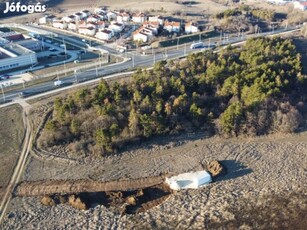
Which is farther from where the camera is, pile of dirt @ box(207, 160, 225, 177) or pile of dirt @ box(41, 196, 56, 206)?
pile of dirt @ box(207, 160, 225, 177)

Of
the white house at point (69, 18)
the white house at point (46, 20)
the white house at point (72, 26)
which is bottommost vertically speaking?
the white house at point (46, 20)

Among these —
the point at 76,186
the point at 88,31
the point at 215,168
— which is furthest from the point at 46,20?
the point at 215,168

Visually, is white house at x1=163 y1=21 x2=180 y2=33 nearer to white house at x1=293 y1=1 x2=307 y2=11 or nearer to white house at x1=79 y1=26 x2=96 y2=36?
white house at x1=79 y1=26 x2=96 y2=36

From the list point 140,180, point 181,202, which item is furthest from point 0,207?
point 181,202

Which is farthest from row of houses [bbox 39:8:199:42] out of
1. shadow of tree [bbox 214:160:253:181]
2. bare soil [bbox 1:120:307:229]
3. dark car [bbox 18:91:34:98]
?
shadow of tree [bbox 214:160:253:181]

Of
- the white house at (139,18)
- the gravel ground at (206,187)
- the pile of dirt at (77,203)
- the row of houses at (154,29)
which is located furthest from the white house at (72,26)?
the pile of dirt at (77,203)

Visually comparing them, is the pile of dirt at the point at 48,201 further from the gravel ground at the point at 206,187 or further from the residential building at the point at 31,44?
the residential building at the point at 31,44
